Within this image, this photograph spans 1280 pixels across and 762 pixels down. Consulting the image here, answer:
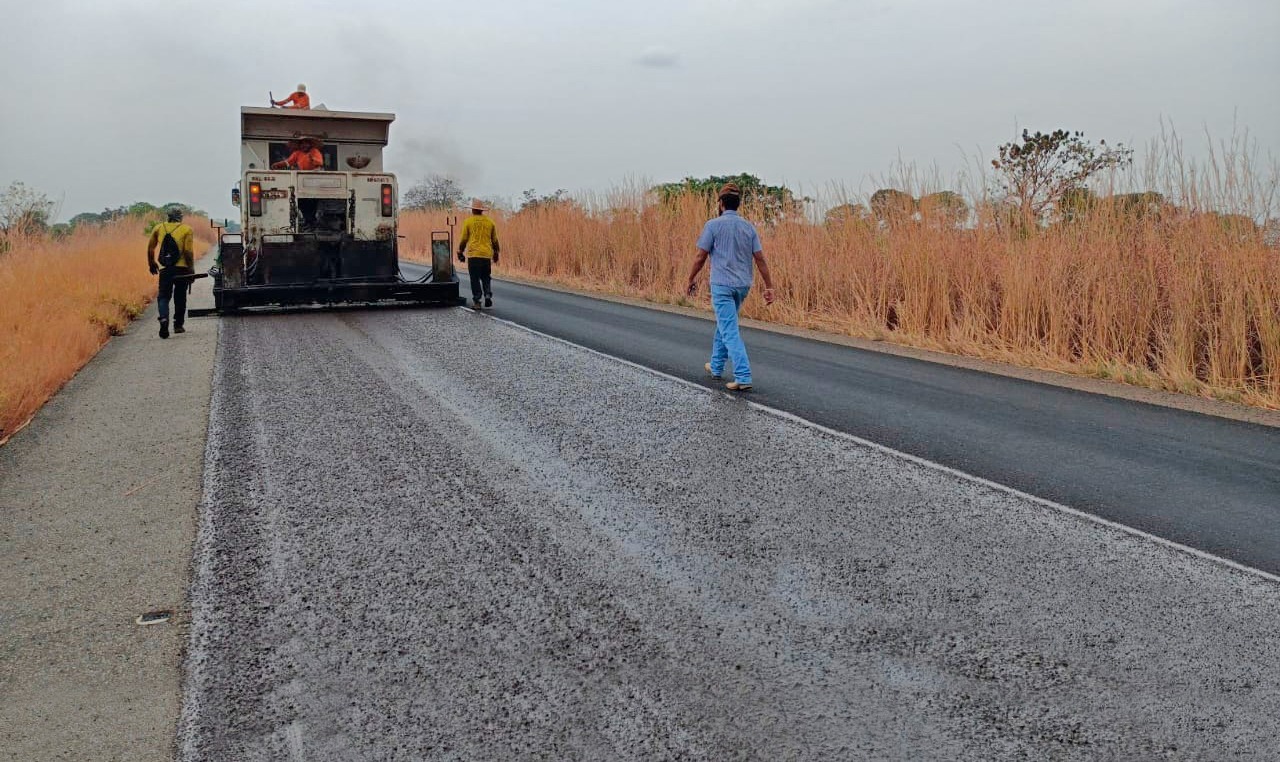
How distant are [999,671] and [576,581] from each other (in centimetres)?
171

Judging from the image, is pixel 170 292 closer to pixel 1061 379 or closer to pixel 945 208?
pixel 945 208

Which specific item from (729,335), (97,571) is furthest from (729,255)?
(97,571)

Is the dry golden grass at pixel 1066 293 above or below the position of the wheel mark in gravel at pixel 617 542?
above

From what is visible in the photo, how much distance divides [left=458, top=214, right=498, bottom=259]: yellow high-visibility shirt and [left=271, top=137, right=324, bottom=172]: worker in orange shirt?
2.55m

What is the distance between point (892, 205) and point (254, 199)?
952cm

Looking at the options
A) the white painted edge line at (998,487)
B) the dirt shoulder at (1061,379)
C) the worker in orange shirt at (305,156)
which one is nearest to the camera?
the white painted edge line at (998,487)

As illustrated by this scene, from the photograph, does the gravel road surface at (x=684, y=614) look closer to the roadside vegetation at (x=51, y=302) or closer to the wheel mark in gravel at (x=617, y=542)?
the wheel mark in gravel at (x=617, y=542)

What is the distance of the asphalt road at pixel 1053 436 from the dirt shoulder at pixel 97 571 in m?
4.43

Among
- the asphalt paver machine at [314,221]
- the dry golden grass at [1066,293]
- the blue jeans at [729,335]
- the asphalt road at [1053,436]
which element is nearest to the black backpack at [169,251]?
the asphalt paver machine at [314,221]

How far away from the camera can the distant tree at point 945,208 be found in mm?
13938

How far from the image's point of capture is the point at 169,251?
43.9ft

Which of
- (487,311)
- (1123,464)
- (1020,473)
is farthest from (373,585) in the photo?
(487,311)

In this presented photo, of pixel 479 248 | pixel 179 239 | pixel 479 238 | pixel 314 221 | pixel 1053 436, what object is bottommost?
pixel 1053 436

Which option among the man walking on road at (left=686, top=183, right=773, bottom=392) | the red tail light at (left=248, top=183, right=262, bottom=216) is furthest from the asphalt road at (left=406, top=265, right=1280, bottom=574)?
the red tail light at (left=248, top=183, right=262, bottom=216)
